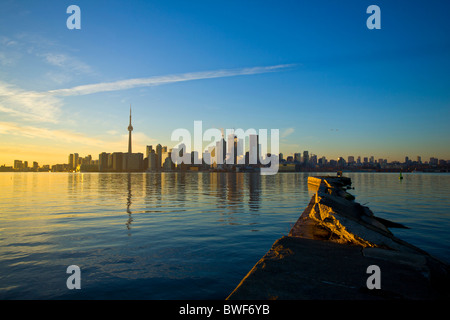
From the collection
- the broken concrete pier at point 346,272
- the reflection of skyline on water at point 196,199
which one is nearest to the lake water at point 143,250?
the broken concrete pier at point 346,272

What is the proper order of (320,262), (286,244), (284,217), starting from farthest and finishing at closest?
(284,217) < (286,244) < (320,262)

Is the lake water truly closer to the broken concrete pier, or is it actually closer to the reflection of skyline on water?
the broken concrete pier

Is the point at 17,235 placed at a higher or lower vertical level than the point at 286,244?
lower

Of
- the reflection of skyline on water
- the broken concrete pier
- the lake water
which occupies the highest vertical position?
the broken concrete pier

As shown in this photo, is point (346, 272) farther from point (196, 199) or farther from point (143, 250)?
point (196, 199)

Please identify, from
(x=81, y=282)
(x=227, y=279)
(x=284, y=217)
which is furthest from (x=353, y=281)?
(x=284, y=217)

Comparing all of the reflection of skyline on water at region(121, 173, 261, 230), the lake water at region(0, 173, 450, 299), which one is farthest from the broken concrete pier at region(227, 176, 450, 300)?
the reflection of skyline on water at region(121, 173, 261, 230)

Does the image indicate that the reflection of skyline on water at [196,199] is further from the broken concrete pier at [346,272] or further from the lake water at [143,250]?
the broken concrete pier at [346,272]

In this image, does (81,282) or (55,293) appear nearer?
(55,293)

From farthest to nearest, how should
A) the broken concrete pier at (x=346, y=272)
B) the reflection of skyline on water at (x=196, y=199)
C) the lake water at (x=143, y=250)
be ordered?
the reflection of skyline on water at (x=196, y=199), the lake water at (x=143, y=250), the broken concrete pier at (x=346, y=272)

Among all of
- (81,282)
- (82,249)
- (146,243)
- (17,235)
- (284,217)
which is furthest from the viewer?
(284,217)

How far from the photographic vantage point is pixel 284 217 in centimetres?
1612
